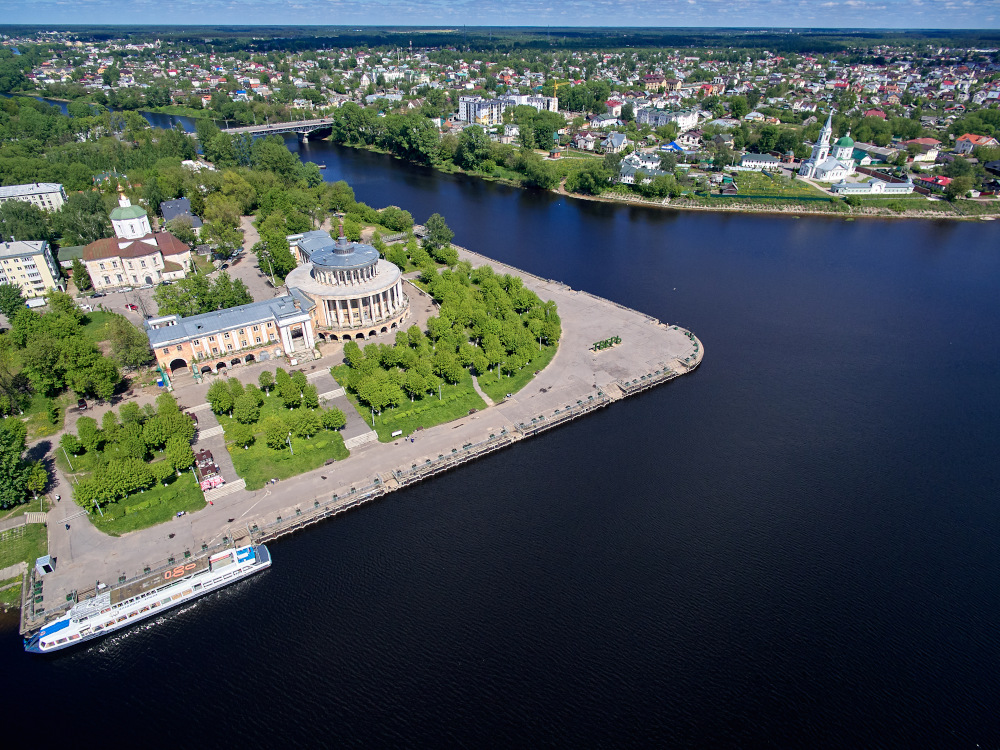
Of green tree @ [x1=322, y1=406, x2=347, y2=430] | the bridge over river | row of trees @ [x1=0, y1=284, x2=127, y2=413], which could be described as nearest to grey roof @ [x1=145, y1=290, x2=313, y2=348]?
row of trees @ [x1=0, y1=284, x2=127, y2=413]

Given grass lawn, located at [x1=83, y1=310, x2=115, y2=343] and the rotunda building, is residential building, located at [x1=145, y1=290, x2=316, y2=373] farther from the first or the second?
grass lawn, located at [x1=83, y1=310, x2=115, y2=343]

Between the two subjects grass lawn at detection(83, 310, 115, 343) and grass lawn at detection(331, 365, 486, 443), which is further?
grass lawn at detection(83, 310, 115, 343)

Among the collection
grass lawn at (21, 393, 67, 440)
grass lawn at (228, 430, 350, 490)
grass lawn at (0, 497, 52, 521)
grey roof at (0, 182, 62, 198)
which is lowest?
grass lawn at (228, 430, 350, 490)

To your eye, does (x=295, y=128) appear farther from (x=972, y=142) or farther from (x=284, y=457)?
(x=972, y=142)

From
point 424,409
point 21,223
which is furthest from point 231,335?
point 21,223

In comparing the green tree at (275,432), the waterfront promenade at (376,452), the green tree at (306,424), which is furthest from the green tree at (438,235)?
the green tree at (275,432)

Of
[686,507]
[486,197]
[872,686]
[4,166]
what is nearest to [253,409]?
[686,507]

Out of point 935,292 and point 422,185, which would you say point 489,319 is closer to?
point 935,292
